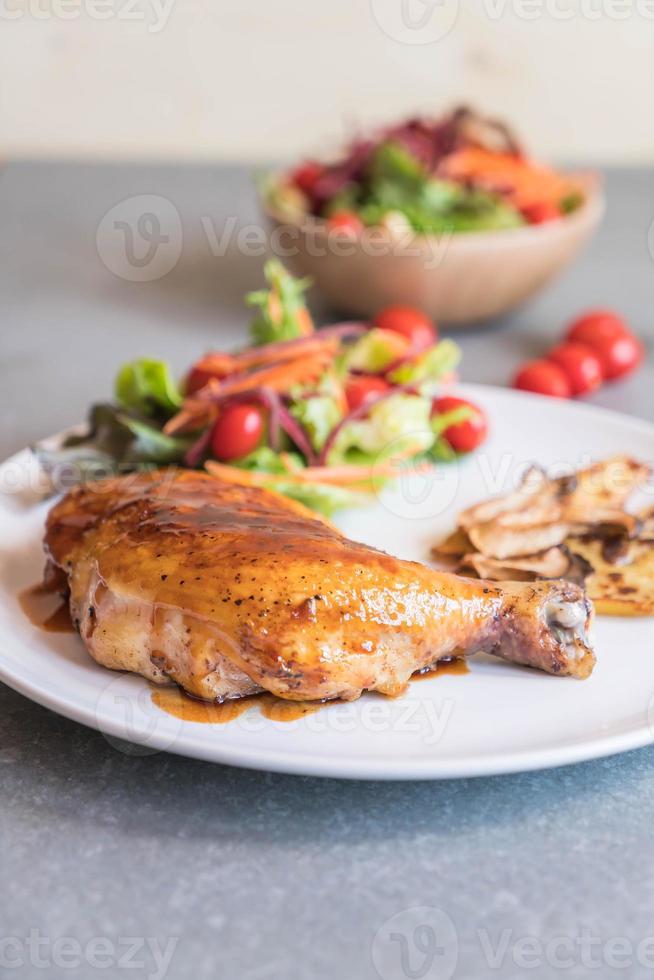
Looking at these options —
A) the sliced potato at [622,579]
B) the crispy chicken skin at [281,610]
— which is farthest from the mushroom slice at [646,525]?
the crispy chicken skin at [281,610]

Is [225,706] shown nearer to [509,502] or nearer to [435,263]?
[509,502]

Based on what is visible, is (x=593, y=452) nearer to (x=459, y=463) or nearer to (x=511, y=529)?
(x=459, y=463)

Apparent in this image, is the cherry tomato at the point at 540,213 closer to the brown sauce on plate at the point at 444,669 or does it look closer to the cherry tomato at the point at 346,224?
the cherry tomato at the point at 346,224

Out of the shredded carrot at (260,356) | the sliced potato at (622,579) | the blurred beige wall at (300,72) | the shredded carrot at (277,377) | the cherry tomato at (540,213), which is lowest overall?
the sliced potato at (622,579)

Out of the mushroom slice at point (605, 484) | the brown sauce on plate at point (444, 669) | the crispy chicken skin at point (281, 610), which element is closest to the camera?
the crispy chicken skin at point (281, 610)

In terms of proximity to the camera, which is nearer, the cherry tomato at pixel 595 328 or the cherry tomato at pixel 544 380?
the cherry tomato at pixel 544 380

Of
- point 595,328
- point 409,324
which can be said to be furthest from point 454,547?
point 595,328
